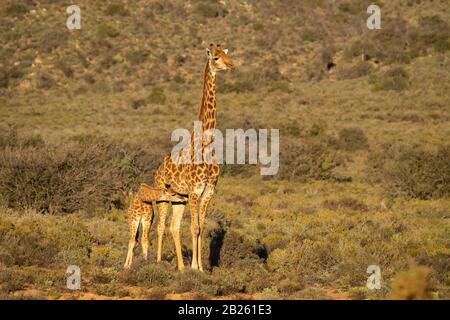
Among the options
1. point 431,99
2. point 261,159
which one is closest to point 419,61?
point 431,99

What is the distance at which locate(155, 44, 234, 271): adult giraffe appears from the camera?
1092 cm

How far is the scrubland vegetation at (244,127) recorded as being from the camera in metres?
11.3

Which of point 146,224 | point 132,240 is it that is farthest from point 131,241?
point 146,224

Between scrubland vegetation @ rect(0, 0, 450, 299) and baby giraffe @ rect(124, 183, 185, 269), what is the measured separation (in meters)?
0.49

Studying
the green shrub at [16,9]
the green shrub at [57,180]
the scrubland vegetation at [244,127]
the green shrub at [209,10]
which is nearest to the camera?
the scrubland vegetation at [244,127]

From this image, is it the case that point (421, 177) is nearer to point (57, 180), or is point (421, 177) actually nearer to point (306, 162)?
point (306, 162)

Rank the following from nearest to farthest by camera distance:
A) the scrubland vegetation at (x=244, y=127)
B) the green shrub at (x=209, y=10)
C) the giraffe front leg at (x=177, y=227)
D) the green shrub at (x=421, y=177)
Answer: the giraffe front leg at (x=177, y=227)
the scrubland vegetation at (x=244, y=127)
the green shrub at (x=421, y=177)
the green shrub at (x=209, y=10)

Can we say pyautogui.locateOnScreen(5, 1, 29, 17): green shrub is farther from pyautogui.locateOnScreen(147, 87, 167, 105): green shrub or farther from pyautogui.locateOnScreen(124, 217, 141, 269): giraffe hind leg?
pyautogui.locateOnScreen(124, 217, 141, 269): giraffe hind leg

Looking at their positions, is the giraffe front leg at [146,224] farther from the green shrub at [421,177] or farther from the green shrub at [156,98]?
the green shrub at [156,98]

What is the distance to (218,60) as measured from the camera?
1098 centimetres

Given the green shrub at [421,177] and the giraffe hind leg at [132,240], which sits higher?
the green shrub at [421,177]

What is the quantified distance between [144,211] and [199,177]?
1455 millimetres

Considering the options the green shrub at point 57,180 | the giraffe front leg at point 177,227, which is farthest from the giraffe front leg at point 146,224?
the green shrub at point 57,180

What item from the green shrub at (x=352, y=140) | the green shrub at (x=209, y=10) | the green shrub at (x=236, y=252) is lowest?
the green shrub at (x=236, y=252)
